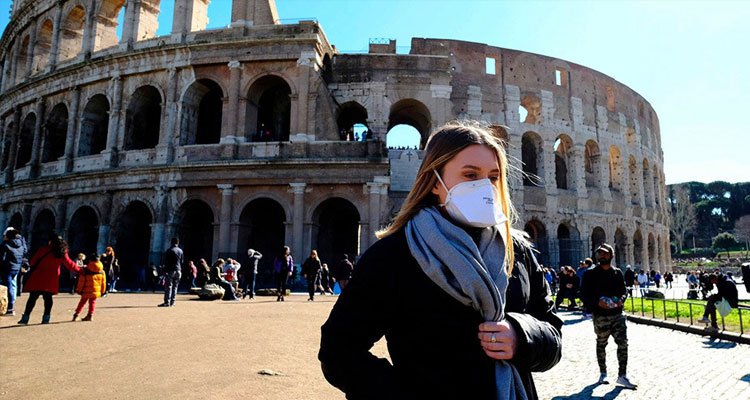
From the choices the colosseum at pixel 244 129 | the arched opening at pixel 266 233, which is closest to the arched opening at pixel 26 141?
the colosseum at pixel 244 129

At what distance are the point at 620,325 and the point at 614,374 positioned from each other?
2.79 feet

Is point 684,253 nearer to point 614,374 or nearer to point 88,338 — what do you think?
point 614,374

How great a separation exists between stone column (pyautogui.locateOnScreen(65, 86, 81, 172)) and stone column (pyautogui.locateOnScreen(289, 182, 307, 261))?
11.5 metres

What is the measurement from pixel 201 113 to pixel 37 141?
8808 mm

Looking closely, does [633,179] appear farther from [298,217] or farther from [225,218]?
[225,218]

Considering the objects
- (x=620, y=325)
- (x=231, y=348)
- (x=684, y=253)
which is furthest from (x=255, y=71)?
(x=684, y=253)

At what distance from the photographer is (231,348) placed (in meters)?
6.12

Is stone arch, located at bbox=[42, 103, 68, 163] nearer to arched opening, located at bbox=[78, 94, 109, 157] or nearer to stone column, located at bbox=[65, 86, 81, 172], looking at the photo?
stone column, located at bbox=[65, 86, 81, 172]

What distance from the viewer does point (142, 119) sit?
834 inches

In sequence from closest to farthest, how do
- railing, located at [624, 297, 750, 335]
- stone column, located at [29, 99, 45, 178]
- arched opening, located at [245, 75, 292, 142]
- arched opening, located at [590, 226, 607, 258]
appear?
railing, located at [624, 297, 750, 335]
arched opening, located at [245, 75, 292, 142]
stone column, located at [29, 99, 45, 178]
arched opening, located at [590, 226, 607, 258]

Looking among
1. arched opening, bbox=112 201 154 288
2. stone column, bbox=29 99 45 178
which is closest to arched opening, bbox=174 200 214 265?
arched opening, bbox=112 201 154 288

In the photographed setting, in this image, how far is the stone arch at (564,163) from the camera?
2572 cm

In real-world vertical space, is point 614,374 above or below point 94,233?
below

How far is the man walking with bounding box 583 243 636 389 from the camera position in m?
5.25
